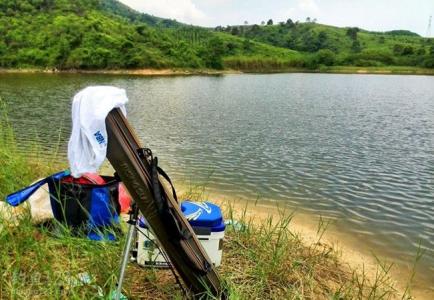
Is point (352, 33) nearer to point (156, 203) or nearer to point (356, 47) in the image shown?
point (356, 47)

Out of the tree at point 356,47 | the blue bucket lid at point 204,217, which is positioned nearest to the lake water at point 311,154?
the blue bucket lid at point 204,217

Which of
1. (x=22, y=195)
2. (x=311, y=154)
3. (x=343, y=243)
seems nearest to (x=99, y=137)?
(x=22, y=195)

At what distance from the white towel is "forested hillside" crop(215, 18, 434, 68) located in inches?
4449

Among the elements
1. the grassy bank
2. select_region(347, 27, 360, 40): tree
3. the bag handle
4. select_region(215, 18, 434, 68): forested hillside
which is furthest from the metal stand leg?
select_region(347, 27, 360, 40): tree

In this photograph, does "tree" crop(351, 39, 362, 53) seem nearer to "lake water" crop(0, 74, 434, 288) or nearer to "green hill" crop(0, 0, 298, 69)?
"green hill" crop(0, 0, 298, 69)

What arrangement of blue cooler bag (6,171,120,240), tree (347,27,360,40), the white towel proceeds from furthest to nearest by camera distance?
1. tree (347,27,360,40)
2. blue cooler bag (6,171,120,240)
3. the white towel

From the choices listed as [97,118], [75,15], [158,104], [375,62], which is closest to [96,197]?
[97,118]

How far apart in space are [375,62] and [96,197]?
11811 cm

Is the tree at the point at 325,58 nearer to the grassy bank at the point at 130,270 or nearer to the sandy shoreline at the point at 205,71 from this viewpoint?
the sandy shoreline at the point at 205,71

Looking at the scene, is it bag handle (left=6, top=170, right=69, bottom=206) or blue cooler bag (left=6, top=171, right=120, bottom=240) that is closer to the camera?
bag handle (left=6, top=170, right=69, bottom=206)

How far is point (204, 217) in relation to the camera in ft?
11.9

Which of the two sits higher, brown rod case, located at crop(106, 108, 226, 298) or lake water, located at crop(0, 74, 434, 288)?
brown rod case, located at crop(106, 108, 226, 298)

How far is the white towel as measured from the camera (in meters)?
2.41

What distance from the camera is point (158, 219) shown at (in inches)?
109
